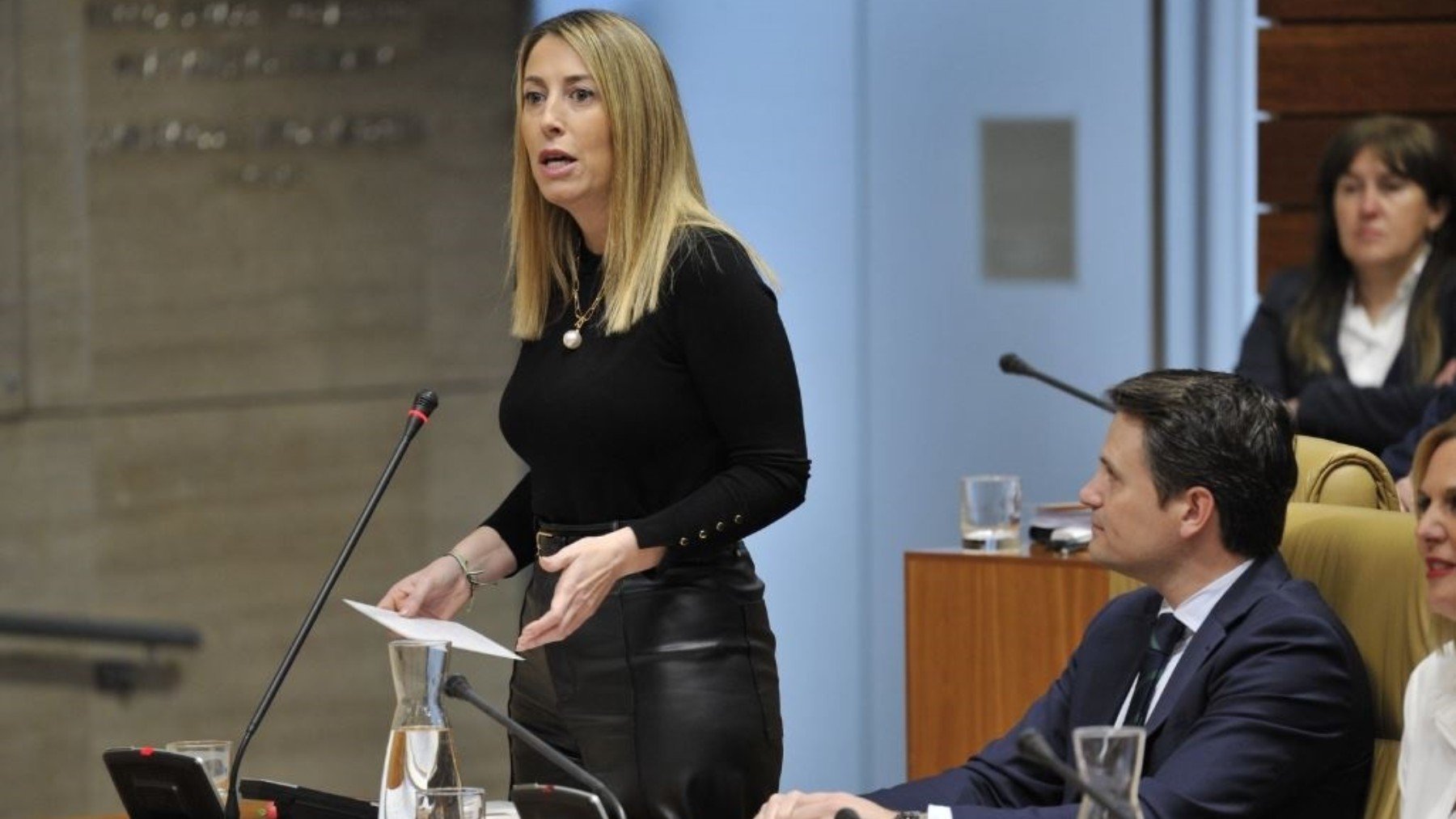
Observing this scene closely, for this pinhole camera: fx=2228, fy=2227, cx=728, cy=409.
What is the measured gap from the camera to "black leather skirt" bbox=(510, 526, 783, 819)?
2.31 m

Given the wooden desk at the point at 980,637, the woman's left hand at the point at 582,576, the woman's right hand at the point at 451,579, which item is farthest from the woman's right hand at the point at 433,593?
the wooden desk at the point at 980,637

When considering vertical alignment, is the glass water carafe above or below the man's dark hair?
below

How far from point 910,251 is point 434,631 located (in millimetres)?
3625

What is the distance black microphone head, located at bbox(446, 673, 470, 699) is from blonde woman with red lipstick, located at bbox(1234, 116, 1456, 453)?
2.68m

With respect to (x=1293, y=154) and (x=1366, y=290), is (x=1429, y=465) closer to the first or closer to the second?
(x=1366, y=290)

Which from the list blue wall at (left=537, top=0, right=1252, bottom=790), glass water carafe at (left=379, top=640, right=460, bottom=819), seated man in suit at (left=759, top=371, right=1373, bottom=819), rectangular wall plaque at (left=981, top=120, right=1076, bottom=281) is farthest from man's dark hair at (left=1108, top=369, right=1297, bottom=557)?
rectangular wall plaque at (left=981, top=120, right=1076, bottom=281)

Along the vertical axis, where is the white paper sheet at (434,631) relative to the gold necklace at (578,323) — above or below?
below

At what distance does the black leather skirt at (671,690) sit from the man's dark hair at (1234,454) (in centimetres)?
50

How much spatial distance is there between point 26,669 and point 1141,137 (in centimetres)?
307

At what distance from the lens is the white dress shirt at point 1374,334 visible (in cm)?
441

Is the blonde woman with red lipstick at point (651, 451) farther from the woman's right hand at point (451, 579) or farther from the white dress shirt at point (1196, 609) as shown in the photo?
the white dress shirt at point (1196, 609)

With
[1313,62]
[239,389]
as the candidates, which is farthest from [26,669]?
[1313,62]

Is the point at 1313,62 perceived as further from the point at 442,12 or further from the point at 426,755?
the point at 426,755

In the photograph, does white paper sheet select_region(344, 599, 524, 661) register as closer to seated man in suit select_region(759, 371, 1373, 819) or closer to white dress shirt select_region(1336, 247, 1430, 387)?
seated man in suit select_region(759, 371, 1373, 819)
